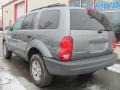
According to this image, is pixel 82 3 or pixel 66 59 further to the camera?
pixel 82 3

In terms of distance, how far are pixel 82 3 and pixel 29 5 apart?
8.20 meters

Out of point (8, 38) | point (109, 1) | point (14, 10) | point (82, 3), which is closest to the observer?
point (8, 38)

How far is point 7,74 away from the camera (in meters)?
5.80

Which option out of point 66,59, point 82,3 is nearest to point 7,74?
point 66,59

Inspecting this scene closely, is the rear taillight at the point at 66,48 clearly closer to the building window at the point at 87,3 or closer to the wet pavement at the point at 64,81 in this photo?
the wet pavement at the point at 64,81

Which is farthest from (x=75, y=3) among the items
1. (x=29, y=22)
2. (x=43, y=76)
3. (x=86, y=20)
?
(x=43, y=76)

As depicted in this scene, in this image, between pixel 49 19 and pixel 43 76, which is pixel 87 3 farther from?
pixel 43 76

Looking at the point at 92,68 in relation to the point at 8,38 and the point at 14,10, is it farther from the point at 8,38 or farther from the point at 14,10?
the point at 14,10

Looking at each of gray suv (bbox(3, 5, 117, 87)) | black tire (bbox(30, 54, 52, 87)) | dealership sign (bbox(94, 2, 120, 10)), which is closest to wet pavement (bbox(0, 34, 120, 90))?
black tire (bbox(30, 54, 52, 87))

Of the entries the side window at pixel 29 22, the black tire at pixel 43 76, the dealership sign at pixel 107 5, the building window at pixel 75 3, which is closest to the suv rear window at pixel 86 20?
the black tire at pixel 43 76

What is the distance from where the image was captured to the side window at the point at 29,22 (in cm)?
539

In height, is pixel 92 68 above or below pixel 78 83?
above

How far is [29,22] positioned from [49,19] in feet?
3.43

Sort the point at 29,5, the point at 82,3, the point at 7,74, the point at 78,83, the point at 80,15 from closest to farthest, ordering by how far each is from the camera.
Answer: the point at 80,15, the point at 78,83, the point at 7,74, the point at 82,3, the point at 29,5
